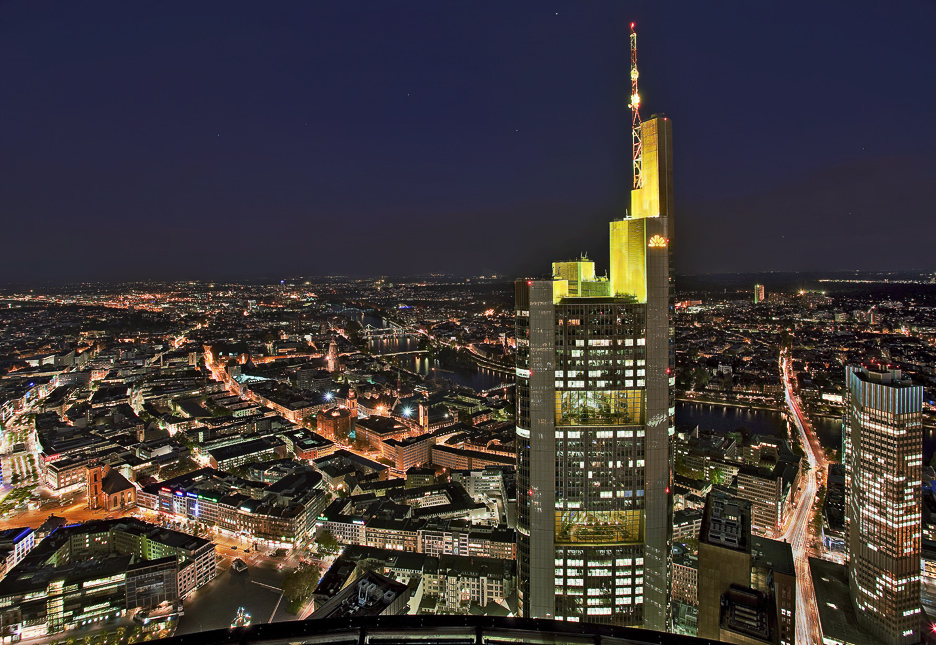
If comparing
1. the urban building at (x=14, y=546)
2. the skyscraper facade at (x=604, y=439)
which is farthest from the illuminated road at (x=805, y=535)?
the urban building at (x=14, y=546)

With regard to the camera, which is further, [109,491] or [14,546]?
[109,491]

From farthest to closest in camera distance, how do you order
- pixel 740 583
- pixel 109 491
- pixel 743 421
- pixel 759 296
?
1. pixel 759 296
2. pixel 743 421
3. pixel 109 491
4. pixel 740 583

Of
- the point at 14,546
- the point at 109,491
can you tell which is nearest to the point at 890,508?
the point at 14,546

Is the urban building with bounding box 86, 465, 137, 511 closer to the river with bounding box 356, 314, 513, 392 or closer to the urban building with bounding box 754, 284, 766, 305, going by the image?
the river with bounding box 356, 314, 513, 392

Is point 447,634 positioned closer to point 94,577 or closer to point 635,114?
point 635,114

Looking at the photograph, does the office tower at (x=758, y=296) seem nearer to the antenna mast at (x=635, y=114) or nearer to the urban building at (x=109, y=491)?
the antenna mast at (x=635, y=114)

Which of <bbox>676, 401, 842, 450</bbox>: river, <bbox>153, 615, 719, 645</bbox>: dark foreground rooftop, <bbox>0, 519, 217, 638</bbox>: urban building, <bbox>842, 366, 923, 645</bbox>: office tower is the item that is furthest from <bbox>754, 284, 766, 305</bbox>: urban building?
<bbox>153, 615, 719, 645</bbox>: dark foreground rooftop

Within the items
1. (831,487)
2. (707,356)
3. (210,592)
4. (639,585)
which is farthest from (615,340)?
(707,356)
